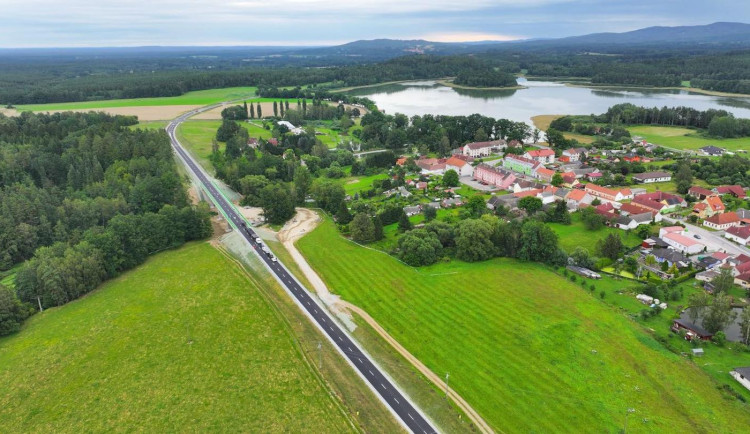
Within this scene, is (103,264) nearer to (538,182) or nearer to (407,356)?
(407,356)

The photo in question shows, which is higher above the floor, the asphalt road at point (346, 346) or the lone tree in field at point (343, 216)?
the lone tree in field at point (343, 216)

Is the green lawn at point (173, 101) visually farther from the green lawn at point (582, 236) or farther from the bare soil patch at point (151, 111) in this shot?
the green lawn at point (582, 236)

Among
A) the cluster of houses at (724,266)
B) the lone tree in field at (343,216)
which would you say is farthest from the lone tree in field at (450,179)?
the cluster of houses at (724,266)

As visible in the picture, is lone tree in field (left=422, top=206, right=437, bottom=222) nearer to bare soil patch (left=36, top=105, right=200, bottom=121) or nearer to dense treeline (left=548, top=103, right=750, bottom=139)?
dense treeline (left=548, top=103, right=750, bottom=139)

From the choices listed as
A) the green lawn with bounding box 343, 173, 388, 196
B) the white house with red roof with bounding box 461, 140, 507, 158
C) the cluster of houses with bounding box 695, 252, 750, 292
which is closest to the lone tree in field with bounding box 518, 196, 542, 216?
the cluster of houses with bounding box 695, 252, 750, 292

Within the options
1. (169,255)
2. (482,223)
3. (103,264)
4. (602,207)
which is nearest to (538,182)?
(602,207)

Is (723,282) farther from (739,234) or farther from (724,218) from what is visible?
(724,218)
